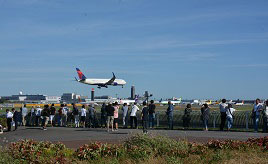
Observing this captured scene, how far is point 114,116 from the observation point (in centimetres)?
2466

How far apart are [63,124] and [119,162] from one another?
21535mm

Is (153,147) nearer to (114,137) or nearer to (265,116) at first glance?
(114,137)

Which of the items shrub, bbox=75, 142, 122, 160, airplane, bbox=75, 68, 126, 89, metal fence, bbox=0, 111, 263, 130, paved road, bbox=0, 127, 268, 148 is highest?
airplane, bbox=75, 68, 126, 89

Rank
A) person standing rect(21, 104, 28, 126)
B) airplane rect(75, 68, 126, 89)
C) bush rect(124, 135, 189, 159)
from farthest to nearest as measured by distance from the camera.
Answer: airplane rect(75, 68, 126, 89) < person standing rect(21, 104, 28, 126) < bush rect(124, 135, 189, 159)

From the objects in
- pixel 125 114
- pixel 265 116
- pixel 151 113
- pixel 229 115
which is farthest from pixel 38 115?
pixel 265 116

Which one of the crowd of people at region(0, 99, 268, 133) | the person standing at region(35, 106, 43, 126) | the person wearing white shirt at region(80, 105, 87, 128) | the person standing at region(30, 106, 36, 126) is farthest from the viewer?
the person standing at region(30, 106, 36, 126)

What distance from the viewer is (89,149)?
11.4 metres

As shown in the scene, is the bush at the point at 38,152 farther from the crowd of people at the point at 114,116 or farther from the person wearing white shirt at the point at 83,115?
the person wearing white shirt at the point at 83,115

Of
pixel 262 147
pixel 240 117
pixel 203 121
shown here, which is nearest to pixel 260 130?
pixel 240 117

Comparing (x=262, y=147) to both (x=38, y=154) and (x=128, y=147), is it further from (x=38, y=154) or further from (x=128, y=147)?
(x=38, y=154)

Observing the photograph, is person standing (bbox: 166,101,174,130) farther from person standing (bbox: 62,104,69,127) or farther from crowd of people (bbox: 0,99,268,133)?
person standing (bbox: 62,104,69,127)

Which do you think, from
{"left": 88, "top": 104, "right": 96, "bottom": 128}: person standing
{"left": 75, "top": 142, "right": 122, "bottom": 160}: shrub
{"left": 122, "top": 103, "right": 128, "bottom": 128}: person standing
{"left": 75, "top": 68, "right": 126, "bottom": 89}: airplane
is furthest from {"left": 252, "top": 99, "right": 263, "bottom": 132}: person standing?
{"left": 75, "top": 68, "right": 126, "bottom": 89}: airplane

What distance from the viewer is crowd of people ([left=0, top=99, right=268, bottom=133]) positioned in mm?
21953

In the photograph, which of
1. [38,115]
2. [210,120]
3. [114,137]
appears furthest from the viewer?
[38,115]
